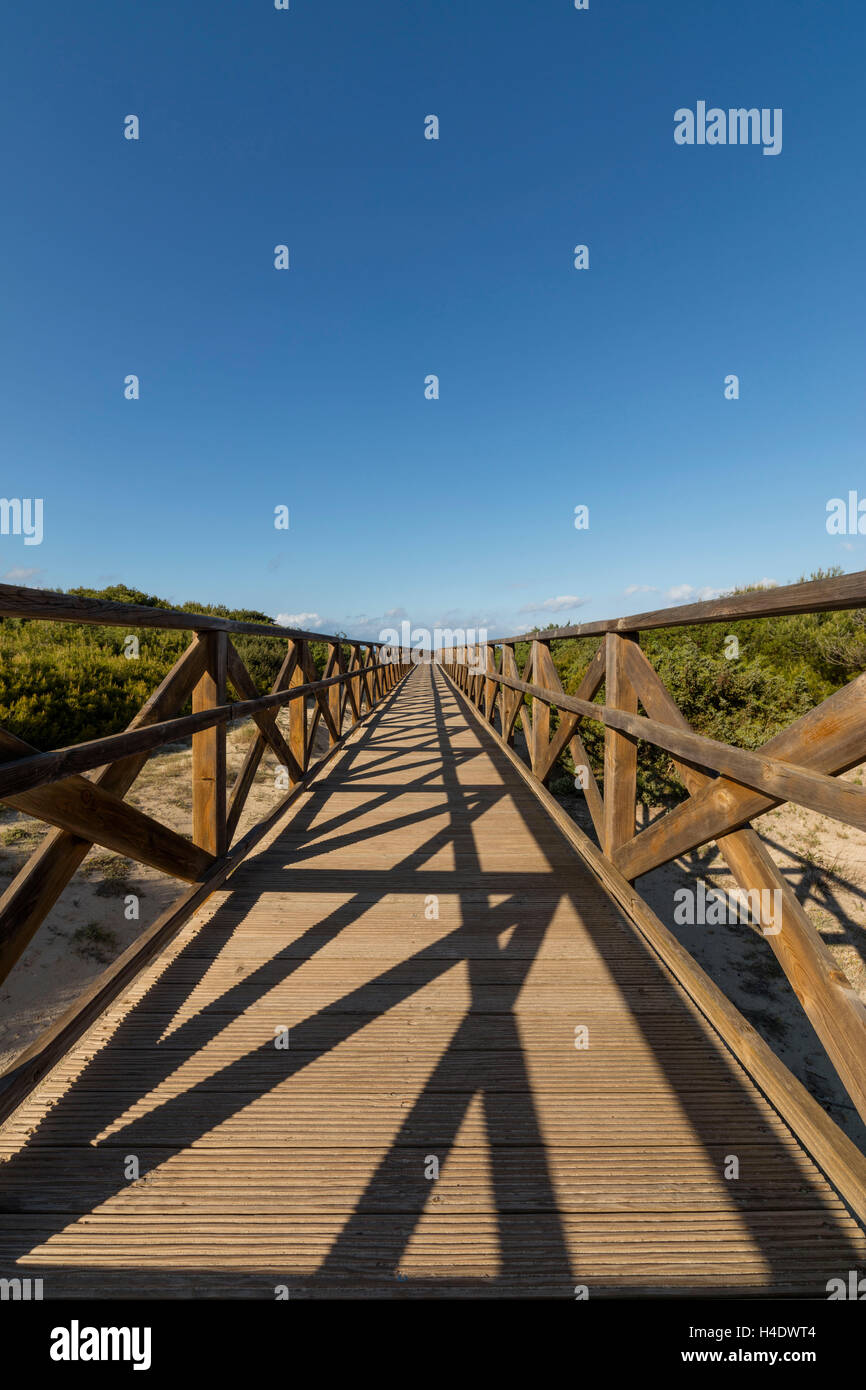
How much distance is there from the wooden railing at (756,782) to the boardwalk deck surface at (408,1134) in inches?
20.4

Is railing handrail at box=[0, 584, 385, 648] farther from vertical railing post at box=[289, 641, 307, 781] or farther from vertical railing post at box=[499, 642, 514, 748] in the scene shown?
vertical railing post at box=[499, 642, 514, 748]

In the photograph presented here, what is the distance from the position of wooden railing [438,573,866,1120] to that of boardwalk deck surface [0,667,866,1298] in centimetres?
52

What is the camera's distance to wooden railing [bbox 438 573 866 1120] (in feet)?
4.03

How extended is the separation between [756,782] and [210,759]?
240cm

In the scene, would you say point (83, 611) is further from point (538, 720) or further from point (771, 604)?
point (538, 720)

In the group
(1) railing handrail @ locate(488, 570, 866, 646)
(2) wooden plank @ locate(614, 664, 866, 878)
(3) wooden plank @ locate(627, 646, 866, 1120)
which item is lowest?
(3) wooden plank @ locate(627, 646, 866, 1120)

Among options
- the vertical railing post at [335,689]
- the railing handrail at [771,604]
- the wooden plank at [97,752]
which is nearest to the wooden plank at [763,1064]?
the railing handrail at [771,604]

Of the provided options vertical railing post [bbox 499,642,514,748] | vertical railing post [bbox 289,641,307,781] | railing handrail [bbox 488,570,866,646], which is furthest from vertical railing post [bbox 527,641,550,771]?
vertical railing post [bbox 289,641,307,781]

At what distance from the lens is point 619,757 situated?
2.73m

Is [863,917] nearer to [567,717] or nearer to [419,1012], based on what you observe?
[567,717]

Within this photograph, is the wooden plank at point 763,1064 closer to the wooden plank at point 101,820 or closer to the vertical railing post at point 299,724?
the wooden plank at point 101,820

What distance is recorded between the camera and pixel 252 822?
5.36 m

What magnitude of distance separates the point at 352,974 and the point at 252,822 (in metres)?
3.40

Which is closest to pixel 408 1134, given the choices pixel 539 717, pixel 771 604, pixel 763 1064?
pixel 763 1064
